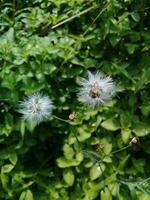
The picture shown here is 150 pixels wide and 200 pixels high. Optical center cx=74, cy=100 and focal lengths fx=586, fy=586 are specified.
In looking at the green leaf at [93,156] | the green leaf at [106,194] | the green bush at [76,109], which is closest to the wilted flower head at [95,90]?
the green bush at [76,109]

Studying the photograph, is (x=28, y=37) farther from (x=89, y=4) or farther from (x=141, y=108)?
(x=141, y=108)

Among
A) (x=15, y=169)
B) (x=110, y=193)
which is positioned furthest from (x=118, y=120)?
(x=15, y=169)

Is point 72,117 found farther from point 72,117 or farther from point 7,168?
point 7,168

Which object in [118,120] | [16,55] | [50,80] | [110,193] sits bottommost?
[110,193]

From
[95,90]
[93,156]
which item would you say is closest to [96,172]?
[93,156]

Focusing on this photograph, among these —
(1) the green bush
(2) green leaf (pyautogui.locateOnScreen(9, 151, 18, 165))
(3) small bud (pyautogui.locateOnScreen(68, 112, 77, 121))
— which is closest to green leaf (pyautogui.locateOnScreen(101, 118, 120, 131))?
(1) the green bush

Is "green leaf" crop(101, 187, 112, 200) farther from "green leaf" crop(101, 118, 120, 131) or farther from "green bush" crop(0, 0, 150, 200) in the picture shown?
"green leaf" crop(101, 118, 120, 131)
